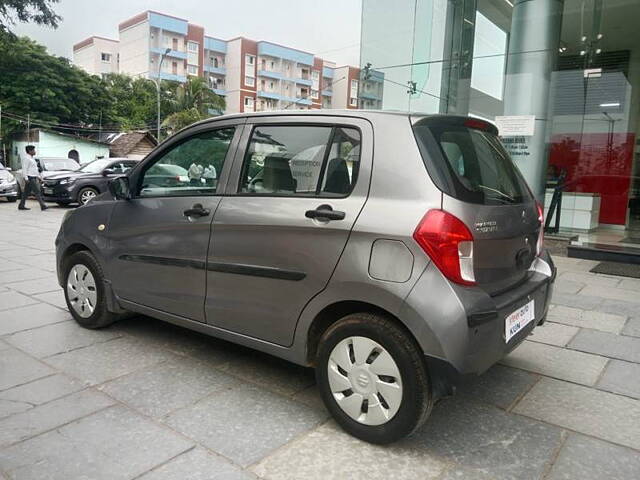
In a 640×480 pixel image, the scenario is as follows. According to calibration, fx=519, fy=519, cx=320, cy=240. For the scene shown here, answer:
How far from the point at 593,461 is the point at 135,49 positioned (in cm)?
7210

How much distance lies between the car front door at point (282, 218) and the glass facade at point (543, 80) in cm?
726

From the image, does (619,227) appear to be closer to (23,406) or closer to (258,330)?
(258,330)

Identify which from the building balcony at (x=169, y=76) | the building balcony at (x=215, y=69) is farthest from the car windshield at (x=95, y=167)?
the building balcony at (x=215, y=69)

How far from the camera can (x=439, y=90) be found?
10430 millimetres

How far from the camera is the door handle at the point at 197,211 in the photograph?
323cm

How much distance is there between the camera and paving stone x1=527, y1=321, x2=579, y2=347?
13.8 ft

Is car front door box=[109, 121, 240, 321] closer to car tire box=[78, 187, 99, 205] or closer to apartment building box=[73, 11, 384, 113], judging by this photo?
car tire box=[78, 187, 99, 205]

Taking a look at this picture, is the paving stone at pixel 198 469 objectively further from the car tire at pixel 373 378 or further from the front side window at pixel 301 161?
the front side window at pixel 301 161

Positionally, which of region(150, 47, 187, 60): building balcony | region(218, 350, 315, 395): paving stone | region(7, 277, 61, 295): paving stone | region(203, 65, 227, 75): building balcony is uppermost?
region(150, 47, 187, 60): building balcony

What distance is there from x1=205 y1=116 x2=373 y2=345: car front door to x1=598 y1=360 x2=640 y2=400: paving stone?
83.1 inches

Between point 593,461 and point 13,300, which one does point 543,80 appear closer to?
point 593,461

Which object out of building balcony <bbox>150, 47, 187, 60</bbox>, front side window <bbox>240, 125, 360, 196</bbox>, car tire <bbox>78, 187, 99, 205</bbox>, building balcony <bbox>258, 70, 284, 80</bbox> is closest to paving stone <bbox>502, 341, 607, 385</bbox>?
front side window <bbox>240, 125, 360, 196</bbox>

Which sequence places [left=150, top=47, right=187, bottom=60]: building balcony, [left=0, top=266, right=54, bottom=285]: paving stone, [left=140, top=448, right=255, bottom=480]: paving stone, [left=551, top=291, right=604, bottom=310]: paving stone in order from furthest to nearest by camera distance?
[left=150, top=47, right=187, bottom=60]: building balcony
[left=0, top=266, right=54, bottom=285]: paving stone
[left=551, top=291, right=604, bottom=310]: paving stone
[left=140, top=448, right=255, bottom=480]: paving stone

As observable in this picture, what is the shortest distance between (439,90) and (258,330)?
8665 mm
